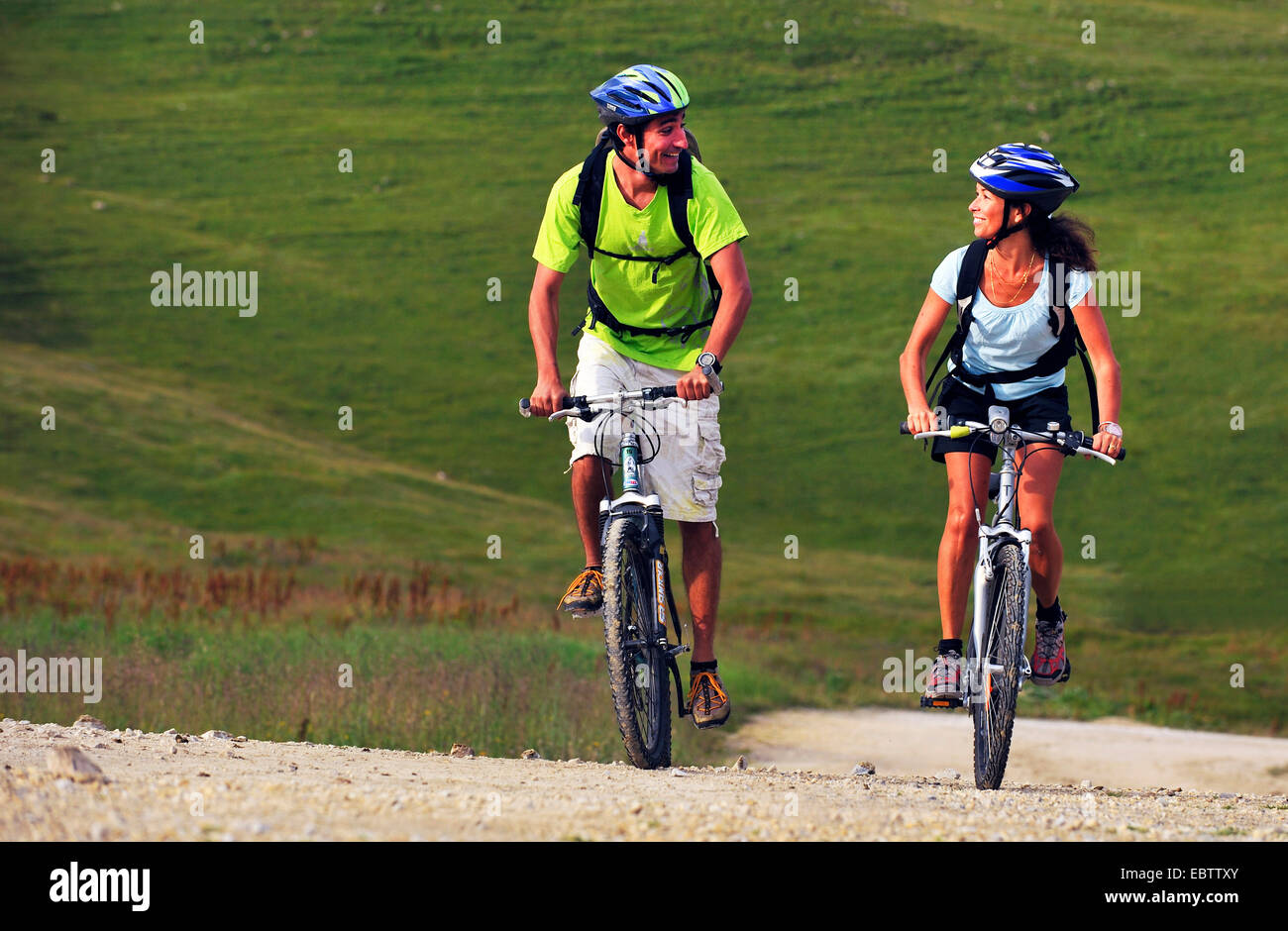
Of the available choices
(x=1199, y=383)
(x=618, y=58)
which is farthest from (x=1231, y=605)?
(x=618, y=58)

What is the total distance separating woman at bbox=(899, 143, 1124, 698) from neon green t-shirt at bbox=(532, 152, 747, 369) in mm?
1081

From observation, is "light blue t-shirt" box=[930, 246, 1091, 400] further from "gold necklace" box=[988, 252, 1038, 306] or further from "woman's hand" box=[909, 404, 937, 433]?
"woman's hand" box=[909, 404, 937, 433]

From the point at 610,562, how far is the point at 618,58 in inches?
2159

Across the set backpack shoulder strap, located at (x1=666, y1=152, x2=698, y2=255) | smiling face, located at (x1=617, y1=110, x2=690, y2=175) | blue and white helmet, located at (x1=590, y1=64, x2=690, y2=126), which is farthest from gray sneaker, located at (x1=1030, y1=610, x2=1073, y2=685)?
blue and white helmet, located at (x1=590, y1=64, x2=690, y2=126)

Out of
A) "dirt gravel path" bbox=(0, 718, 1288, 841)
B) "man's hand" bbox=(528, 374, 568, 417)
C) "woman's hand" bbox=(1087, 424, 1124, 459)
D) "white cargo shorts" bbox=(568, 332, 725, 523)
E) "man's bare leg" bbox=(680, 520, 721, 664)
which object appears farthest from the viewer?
"man's bare leg" bbox=(680, 520, 721, 664)

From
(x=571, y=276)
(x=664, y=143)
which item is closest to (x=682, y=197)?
(x=664, y=143)

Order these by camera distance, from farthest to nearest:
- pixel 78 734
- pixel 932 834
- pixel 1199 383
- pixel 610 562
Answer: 1. pixel 1199 383
2. pixel 78 734
3. pixel 610 562
4. pixel 932 834

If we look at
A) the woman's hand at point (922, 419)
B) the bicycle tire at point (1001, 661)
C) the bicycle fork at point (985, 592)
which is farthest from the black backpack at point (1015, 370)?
the bicycle tire at point (1001, 661)

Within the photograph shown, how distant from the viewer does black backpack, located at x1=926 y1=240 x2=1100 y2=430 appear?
815 centimetres

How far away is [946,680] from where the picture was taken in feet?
26.7

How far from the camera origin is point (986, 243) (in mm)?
8234

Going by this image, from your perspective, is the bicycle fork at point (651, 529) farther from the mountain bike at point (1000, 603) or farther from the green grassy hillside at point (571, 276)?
the green grassy hillside at point (571, 276)

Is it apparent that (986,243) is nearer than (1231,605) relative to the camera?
Yes
